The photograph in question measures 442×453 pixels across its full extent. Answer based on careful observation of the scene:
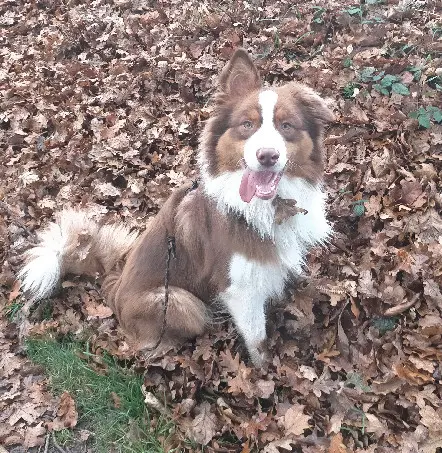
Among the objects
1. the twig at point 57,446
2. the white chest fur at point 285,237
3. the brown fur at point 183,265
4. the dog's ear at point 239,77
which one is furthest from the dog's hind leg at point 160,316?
the dog's ear at point 239,77

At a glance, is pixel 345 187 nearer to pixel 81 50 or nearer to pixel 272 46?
pixel 272 46

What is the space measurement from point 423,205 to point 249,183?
1831mm

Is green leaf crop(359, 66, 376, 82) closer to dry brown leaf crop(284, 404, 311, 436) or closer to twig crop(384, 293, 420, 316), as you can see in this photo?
twig crop(384, 293, 420, 316)

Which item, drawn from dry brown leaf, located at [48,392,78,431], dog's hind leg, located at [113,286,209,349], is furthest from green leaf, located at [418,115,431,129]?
dry brown leaf, located at [48,392,78,431]

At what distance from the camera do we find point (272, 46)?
6098mm

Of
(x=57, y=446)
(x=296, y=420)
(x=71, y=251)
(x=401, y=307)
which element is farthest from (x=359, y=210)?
(x=57, y=446)

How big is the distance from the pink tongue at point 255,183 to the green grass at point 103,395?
1.73 m

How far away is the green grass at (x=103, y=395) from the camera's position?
3365 millimetres

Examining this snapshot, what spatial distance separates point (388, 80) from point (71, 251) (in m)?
3.65

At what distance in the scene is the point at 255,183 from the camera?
2.86m

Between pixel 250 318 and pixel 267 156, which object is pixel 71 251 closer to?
pixel 250 318

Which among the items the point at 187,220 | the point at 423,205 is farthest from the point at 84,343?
the point at 423,205

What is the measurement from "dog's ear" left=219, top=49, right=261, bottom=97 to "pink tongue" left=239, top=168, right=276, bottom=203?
57 centimetres

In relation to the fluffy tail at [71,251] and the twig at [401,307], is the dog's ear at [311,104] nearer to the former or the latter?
the twig at [401,307]
